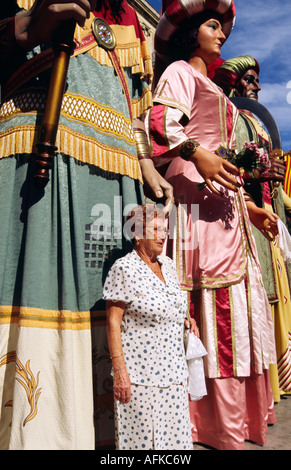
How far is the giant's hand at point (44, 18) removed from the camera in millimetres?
1769

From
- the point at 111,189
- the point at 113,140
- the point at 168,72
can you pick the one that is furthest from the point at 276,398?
the point at 168,72

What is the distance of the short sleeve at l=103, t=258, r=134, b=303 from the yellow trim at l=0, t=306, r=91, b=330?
19 centimetres

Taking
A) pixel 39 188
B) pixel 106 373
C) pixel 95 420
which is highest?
pixel 39 188

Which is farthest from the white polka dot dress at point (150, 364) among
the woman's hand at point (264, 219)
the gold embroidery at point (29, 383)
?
the woman's hand at point (264, 219)

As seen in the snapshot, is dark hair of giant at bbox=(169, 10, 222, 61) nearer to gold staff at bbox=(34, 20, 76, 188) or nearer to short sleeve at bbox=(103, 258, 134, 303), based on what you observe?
gold staff at bbox=(34, 20, 76, 188)

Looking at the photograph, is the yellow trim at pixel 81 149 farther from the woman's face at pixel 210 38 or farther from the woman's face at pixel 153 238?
the woman's face at pixel 210 38

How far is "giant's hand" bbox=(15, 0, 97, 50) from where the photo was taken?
1769 millimetres

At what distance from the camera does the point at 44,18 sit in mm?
1787

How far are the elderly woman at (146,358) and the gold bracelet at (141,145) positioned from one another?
787 millimetres

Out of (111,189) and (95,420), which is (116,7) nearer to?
(111,189)

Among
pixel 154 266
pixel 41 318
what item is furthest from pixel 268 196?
pixel 41 318

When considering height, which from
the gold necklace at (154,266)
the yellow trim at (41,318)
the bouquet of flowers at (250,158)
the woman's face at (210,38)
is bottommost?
the yellow trim at (41,318)

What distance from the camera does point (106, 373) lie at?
1.99 metres
